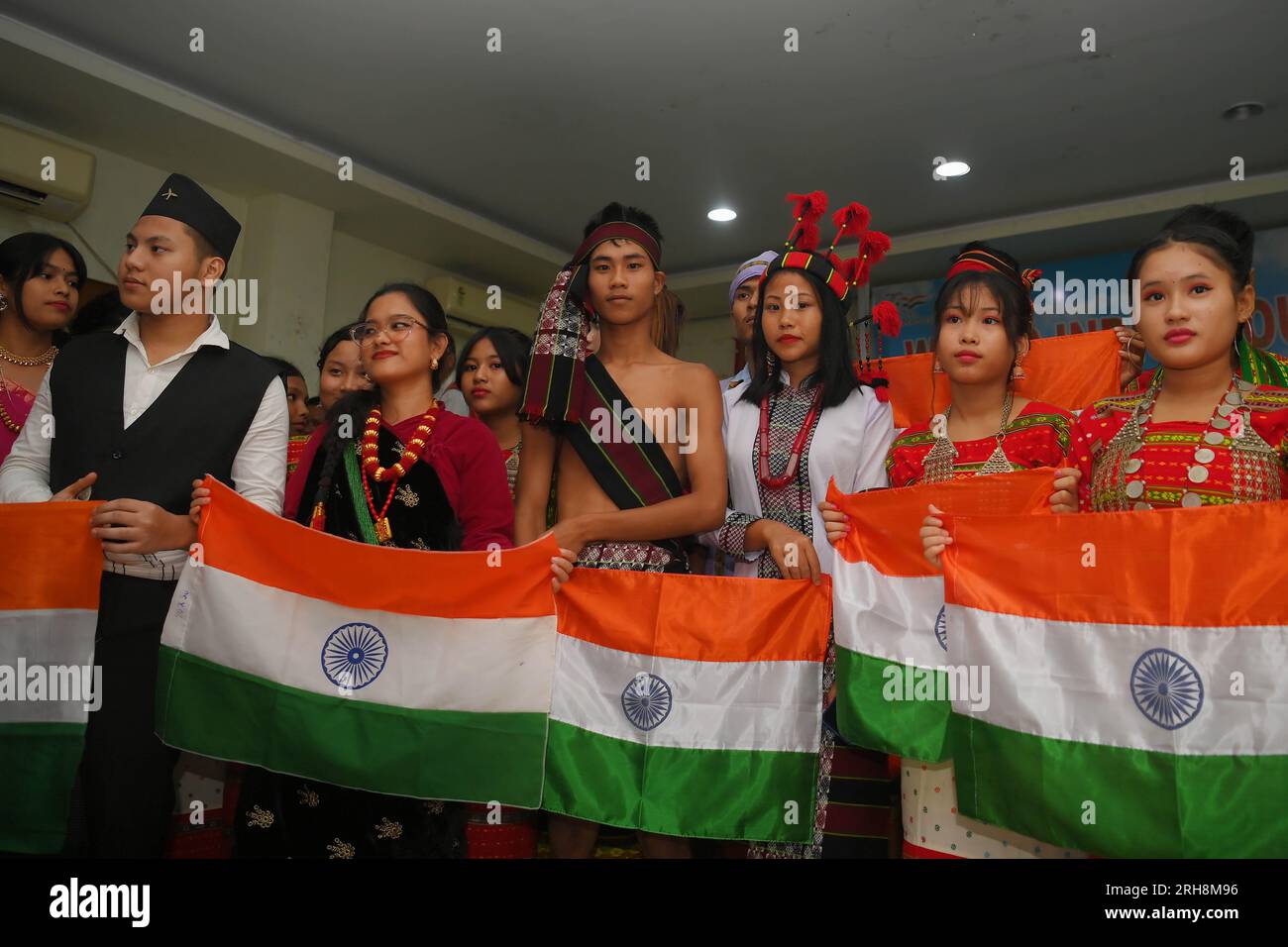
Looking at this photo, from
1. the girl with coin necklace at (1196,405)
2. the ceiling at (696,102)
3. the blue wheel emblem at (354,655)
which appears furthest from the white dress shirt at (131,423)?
the ceiling at (696,102)

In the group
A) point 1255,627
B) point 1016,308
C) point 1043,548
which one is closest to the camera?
point 1255,627

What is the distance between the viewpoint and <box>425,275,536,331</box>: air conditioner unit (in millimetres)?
7883

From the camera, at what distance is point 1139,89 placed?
5355 mm

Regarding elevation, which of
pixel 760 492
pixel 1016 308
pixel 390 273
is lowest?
pixel 760 492

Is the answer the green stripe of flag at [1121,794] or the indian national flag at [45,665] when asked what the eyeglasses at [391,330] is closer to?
the indian national flag at [45,665]

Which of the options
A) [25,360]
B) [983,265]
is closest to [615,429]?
[983,265]

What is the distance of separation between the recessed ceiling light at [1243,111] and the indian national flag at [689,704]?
4949 mm

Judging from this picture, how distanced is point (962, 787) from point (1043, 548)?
0.52 m

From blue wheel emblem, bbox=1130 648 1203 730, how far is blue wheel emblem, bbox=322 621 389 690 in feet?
5.27

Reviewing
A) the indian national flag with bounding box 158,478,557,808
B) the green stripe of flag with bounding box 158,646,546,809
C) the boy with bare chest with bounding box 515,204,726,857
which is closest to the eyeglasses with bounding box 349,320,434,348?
the boy with bare chest with bounding box 515,204,726,857

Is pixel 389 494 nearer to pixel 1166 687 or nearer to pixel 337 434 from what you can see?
pixel 337 434

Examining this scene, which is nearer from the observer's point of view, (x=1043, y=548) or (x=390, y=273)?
(x=1043, y=548)

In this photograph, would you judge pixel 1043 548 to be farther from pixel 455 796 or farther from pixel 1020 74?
pixel 1020 74
